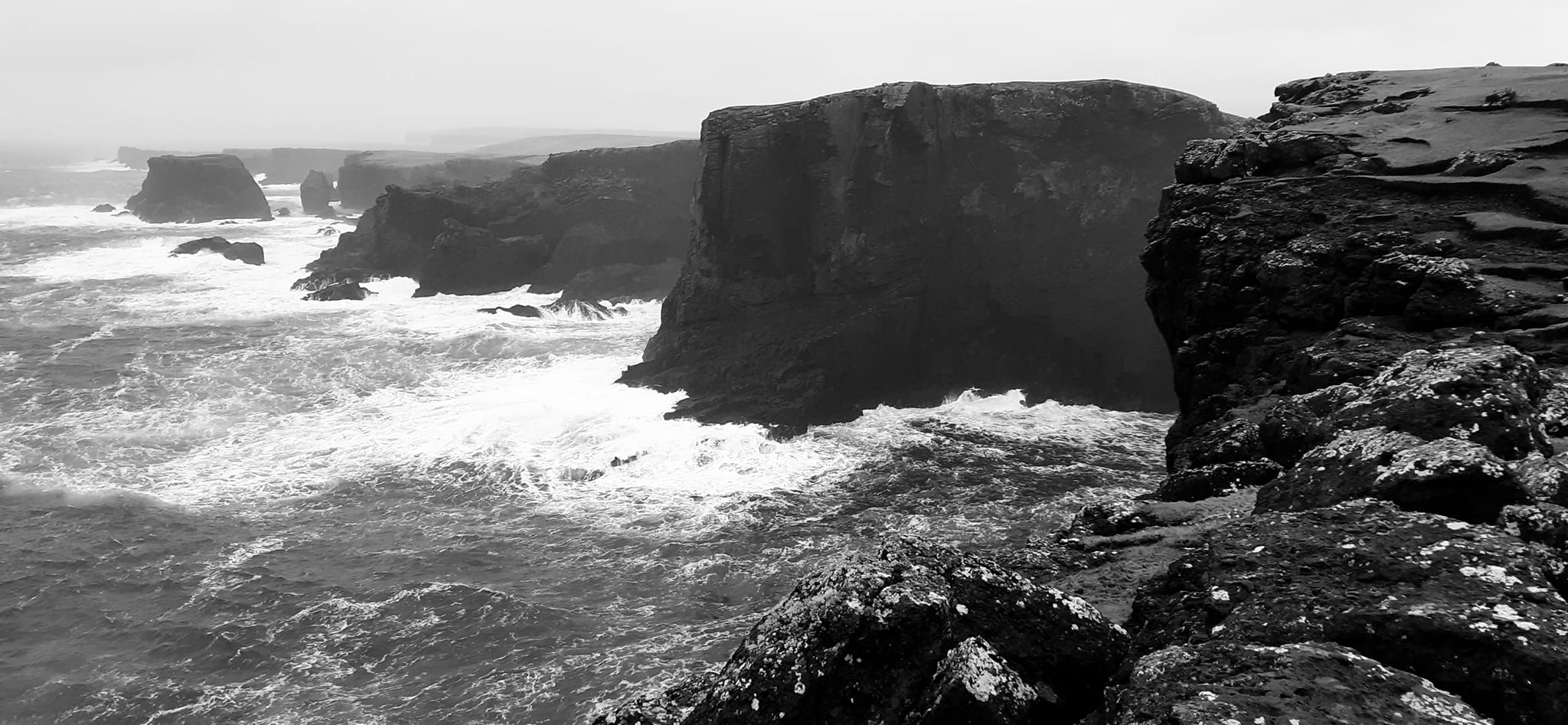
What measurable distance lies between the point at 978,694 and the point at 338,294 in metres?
52.2

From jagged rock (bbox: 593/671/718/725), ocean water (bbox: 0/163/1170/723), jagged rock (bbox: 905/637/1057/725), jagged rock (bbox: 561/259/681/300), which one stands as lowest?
ocean water (bbox: 0/163/1170/723)

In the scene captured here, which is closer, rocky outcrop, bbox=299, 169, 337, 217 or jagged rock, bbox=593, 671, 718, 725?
jagged rock, bbox=593, 671, 718, 725

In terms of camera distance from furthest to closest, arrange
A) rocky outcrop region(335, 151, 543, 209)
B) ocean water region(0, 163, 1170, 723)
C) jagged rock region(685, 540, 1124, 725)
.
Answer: rocky outcrop region(335, 151, 543, 209) < ocean water region(0, 163, 1170, 723) < jagged rock region(685, 540, 1124, 725)

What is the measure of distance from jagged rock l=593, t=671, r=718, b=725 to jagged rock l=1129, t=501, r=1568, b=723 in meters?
2.98

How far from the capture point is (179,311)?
48031 millimetres

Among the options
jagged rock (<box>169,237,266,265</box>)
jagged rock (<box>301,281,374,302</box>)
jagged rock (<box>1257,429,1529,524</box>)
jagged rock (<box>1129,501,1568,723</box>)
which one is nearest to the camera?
jagged rock (<box>1129,501,1568,723</box>)

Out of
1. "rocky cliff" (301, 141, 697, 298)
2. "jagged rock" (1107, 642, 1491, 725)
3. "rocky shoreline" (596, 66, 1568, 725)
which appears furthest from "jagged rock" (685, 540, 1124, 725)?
"rocky cliff" (301, 141, 697, 298)

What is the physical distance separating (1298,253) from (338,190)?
315 ft

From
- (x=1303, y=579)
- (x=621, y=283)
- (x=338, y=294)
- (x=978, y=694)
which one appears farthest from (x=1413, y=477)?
(x=338, y=294)

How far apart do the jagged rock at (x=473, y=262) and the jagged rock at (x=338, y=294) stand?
10.2ft

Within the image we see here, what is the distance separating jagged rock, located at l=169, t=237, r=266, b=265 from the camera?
6125 cm

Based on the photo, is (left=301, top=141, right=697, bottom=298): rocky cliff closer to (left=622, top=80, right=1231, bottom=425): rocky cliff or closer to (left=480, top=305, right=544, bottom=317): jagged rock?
(left=480, top=305, right=544, bottom=317): jagged rock

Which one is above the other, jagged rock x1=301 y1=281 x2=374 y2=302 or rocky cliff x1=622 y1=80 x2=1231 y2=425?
rocky cliff x1=622 y1=80 x2=1231 y2=425

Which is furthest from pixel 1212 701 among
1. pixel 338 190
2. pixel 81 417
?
pixel 338 190
